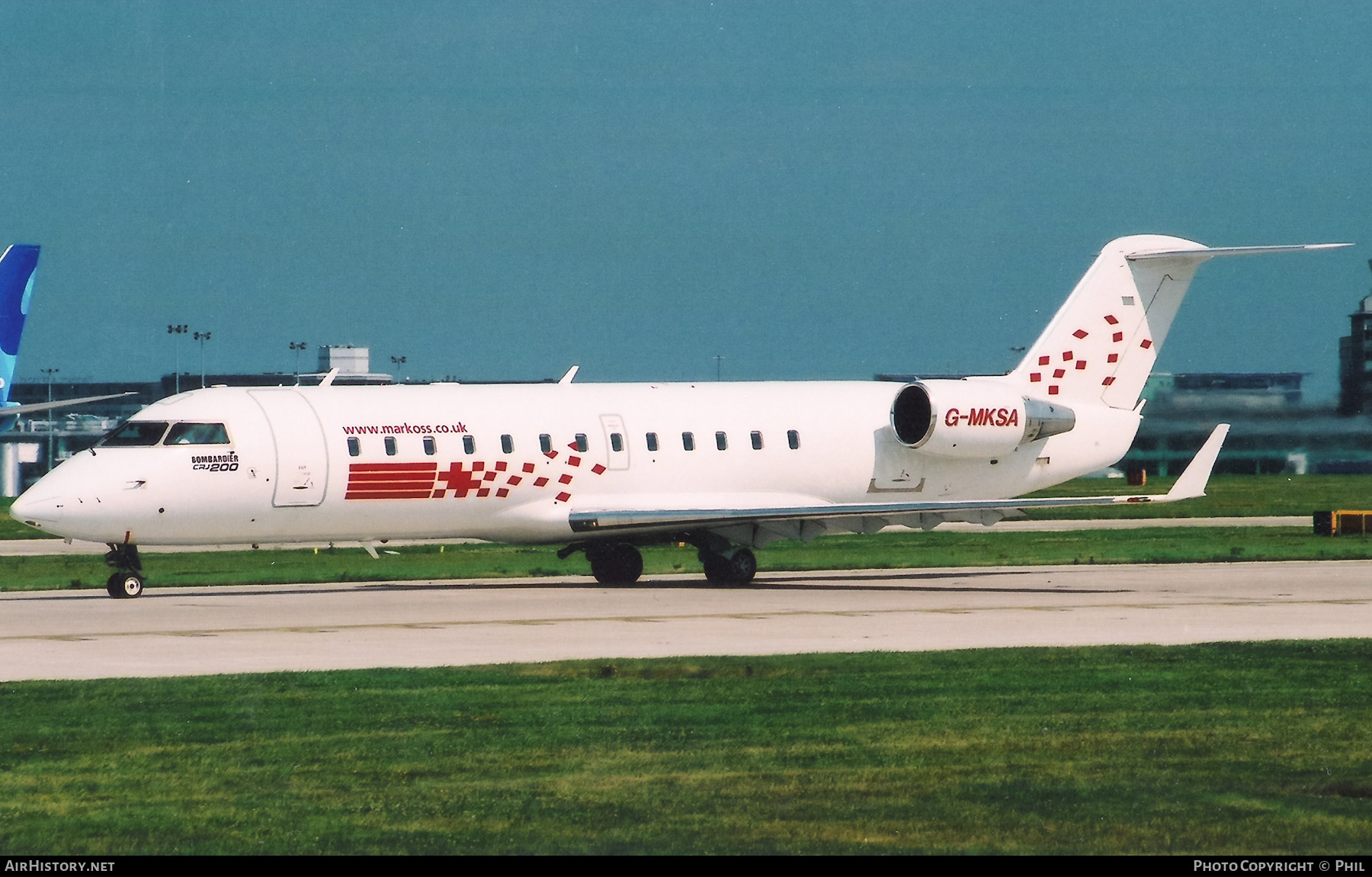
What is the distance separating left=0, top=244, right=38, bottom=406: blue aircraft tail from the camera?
5338 centimetres

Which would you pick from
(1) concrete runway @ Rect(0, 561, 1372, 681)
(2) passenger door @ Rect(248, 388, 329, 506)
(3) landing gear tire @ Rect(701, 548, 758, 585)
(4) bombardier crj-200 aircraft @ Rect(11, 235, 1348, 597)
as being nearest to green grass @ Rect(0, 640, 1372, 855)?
(1) concrete runway @ Rect(0, 561, 1372, 681)

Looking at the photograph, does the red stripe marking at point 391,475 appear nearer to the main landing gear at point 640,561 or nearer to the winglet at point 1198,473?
the main landing gear at point 640,561

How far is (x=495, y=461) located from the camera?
32938mm

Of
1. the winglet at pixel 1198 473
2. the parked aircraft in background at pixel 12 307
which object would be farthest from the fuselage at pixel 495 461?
the parked aircraft in background at pixel 12 307

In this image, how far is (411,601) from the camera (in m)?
30.2

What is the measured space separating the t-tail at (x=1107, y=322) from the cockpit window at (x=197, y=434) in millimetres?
15670

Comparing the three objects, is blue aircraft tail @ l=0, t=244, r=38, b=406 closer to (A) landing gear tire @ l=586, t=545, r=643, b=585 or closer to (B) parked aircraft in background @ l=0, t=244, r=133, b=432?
(B) parked aircraft in background @ l=0, t=244, r=133, b=432

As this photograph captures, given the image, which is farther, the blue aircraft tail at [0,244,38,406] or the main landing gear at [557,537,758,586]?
the blue aircraft tail at [0,244,38,406]

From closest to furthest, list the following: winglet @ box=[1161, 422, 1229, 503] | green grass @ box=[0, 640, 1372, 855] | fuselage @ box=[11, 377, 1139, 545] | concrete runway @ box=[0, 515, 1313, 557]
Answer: green grass @ box=[0, 640, 1372, 855]
fuselage @ box=[11, 377, 1139, 545]
winglet @ box=[1161, 422, 1229, 503]
concrete runway @ box=[0, 515, 1313, 557]

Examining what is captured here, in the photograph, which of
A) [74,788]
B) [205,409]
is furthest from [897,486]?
[74,788]

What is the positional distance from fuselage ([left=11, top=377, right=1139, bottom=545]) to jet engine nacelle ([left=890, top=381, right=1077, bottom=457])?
26cm

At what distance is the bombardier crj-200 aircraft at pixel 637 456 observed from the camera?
1213 inches

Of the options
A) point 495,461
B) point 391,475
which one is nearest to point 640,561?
point 495,461
